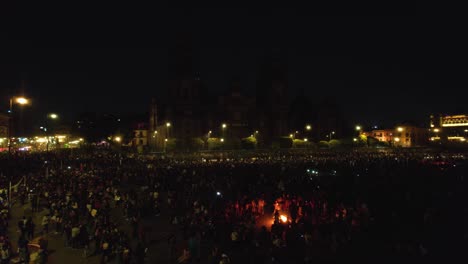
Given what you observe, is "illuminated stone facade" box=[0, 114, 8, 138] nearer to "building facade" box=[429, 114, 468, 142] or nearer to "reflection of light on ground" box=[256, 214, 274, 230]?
"reflection of light on ground" box=[256, 214, 274, 230]

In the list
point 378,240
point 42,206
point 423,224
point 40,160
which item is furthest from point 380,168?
point 40,160

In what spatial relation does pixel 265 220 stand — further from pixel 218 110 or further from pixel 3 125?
pixel 3 125

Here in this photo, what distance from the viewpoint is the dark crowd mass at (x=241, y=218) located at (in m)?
13.3

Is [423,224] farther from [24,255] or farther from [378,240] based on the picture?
[24,255]

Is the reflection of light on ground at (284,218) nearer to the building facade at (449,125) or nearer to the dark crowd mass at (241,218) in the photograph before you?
the dark crowd mass at (241,218)

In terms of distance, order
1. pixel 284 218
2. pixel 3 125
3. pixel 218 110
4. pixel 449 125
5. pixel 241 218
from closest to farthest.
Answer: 1. pixel 241 218
2. pixel 284 218
3. pixel 3 125
4. pixel 218 110
5. pixel 449 125

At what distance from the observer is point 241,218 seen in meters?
15.7

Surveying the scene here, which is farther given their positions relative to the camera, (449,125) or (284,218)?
(449,125)

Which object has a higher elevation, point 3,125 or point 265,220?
point 3,125

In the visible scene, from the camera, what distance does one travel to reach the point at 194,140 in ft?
200

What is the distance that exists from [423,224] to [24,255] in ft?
49.4

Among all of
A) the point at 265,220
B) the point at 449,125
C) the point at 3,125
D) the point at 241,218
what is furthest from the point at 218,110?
the point at 449,125

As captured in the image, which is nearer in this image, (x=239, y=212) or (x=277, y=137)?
(x=239, y=212)

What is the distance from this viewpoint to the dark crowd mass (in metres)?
13.3
